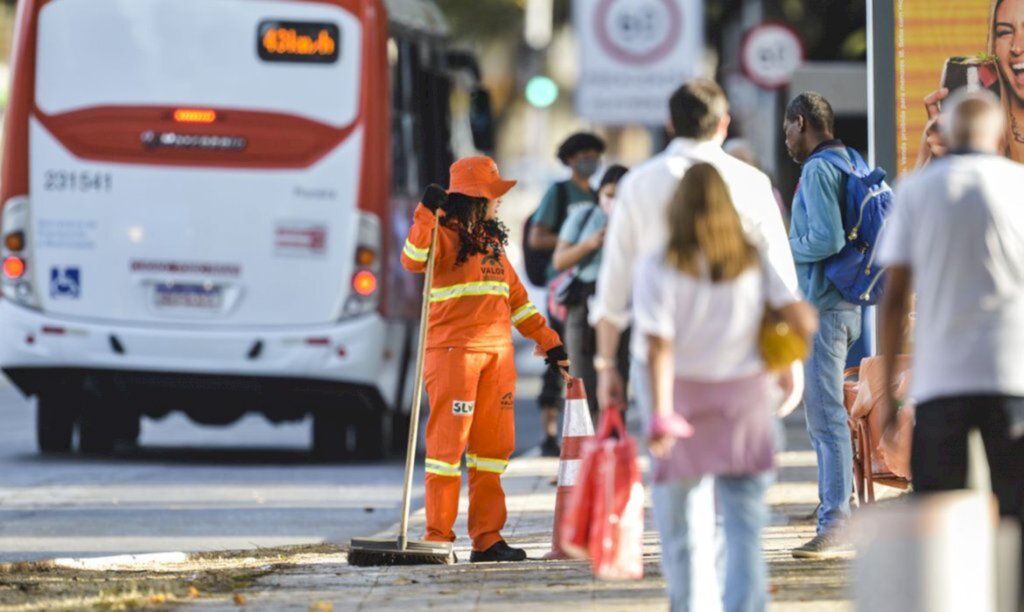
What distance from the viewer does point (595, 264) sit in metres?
14.1

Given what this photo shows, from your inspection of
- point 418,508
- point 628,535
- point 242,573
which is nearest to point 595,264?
point 418,508

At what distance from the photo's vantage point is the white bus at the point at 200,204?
51.8 ft

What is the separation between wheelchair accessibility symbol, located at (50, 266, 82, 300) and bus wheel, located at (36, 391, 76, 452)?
103cm

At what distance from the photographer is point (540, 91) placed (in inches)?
1038

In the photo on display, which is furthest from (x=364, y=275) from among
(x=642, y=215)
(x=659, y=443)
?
(x=659, y=443)

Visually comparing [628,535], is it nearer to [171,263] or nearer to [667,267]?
[667,267]

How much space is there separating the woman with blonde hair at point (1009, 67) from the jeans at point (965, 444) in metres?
3.88

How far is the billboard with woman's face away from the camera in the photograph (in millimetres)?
10656

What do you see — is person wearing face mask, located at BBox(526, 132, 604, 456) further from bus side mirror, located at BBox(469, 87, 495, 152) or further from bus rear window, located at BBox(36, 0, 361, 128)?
bus side mirror, located at BBox(469, 87, 495, 152)

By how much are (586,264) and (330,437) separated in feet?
12.6

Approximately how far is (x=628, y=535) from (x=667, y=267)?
831 mm

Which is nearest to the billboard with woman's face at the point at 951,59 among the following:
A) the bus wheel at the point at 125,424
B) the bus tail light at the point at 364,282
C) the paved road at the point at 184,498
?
the paved road at the point at 184,498

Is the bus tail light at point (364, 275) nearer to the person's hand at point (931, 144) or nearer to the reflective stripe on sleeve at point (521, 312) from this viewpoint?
the reflective stripe on sleeve at point (521, 312)

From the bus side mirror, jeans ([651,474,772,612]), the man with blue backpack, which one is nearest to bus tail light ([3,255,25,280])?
the bus side mirror
